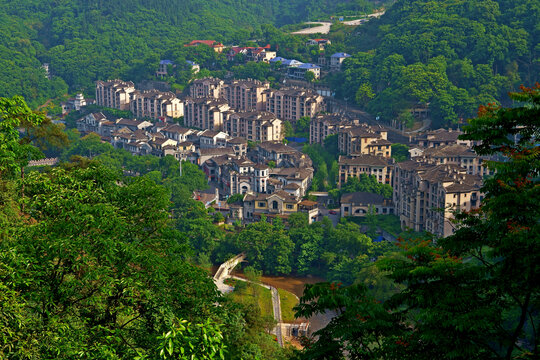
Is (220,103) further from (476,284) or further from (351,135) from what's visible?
(476,284)

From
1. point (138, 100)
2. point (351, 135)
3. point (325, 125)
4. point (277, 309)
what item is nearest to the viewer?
point (277, 309)

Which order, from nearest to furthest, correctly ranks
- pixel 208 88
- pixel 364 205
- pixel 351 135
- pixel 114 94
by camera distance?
pixel 364 205, pixel 351 135, pixel 208 88, pixel 114 94

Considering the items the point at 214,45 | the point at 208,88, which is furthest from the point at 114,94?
the point at 214,45

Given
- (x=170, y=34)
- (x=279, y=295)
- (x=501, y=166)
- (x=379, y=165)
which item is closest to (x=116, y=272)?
(x=501, y=166)

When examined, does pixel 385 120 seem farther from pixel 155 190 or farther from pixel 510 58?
pixel 155 190

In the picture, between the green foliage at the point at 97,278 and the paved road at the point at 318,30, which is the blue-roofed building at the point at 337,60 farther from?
the green foliage at the point at 97,278

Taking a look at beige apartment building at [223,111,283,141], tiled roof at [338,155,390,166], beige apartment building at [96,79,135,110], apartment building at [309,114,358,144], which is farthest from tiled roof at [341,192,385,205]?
beige apartment building at [96,79,135,110]

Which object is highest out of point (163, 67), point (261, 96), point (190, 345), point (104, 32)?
point (190, 345)
